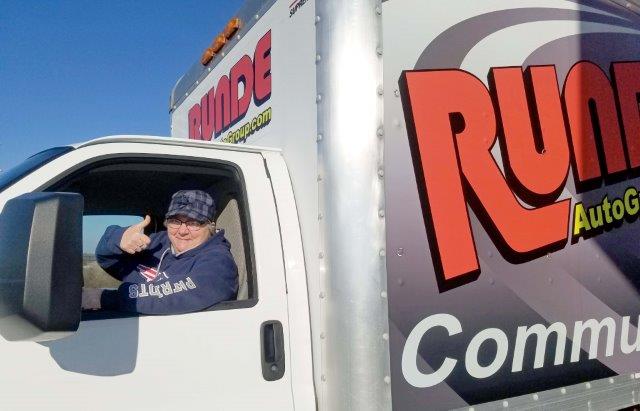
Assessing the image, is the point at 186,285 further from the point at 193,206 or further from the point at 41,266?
the point at 41,266

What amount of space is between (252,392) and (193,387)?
226 mm

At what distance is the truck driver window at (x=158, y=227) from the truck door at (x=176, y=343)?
18mm

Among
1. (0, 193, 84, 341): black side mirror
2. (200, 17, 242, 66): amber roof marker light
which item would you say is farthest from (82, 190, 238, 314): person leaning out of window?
(200, 17, 242, 66): amber roof marker light

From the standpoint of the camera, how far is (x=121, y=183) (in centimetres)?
306

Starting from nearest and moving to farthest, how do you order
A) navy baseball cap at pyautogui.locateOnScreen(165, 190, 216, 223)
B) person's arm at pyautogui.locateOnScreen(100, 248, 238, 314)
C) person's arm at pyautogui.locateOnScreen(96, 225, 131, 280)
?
person's arm at pyautogui.locateOnScreen(100, 248, 238, 314), navy baseball cap at pyautogui.locateOnScreen(165, 190, 216, 223), person's arm at pyautogui.locateOnScreen(96, 225, 131, 280)

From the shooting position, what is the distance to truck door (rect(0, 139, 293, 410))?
5.98 ft

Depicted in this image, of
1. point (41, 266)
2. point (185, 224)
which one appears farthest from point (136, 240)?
point (41, 266)

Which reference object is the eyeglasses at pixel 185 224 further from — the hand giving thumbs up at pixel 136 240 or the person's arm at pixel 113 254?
the person's arm at pixel 113 254

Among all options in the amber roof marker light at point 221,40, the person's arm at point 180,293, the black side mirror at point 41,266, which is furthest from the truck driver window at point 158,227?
the amber roof marker light at point 221,40

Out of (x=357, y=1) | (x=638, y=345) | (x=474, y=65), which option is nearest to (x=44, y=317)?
(x=357, y=1)

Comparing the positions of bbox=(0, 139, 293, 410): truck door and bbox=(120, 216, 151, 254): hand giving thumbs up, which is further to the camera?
bbox=(120, 216, 151, 254): hand giving thumbs up

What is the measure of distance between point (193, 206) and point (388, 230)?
2.99 feet

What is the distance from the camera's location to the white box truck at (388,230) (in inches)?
76.6

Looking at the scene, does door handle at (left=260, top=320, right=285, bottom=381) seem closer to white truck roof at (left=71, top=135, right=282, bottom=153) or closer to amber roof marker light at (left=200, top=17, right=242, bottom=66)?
white truck roof at (left=71, top=135, right=282, bottom=153)
